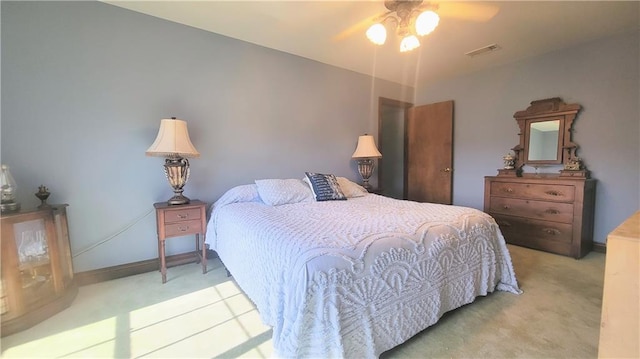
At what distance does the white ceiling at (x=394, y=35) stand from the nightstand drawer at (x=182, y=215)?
1.75 meters

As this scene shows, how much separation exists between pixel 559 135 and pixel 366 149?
2.26m

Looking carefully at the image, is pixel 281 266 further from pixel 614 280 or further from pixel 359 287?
pixel 614 280

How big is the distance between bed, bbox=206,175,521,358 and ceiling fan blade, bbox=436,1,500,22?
1.67m

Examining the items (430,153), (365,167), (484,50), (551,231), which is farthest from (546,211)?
(365,167)

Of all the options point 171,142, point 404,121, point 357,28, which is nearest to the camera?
point 171,142

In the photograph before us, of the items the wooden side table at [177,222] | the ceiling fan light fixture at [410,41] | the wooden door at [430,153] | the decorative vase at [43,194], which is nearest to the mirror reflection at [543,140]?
Answer: the wooden door at [430,153]

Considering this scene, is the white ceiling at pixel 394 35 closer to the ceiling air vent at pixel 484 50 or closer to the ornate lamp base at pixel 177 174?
the ceiling air vent at pixel 484 50

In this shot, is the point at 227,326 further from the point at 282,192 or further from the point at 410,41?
the point at 410,41

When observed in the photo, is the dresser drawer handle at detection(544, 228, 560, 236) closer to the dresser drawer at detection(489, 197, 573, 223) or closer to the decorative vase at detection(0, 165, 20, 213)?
the dresser drawer at detection(489, 197, 573, 223)

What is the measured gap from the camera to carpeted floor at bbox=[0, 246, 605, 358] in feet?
4.76

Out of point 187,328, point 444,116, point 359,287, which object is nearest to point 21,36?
point 187,328

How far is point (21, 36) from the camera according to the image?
6.51ft

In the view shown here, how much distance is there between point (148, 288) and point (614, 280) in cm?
266

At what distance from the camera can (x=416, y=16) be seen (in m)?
2.00
